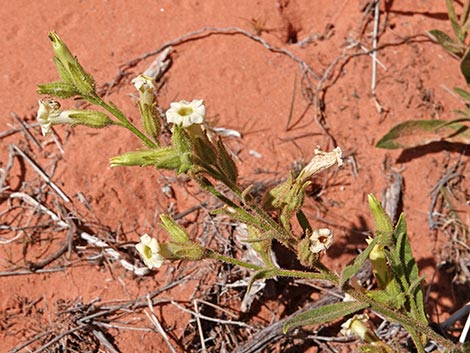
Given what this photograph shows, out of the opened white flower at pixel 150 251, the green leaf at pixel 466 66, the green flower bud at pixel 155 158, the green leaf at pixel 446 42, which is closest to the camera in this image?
the green flower bud at pixel 155 158

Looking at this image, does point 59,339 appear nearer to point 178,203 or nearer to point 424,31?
point 178,203

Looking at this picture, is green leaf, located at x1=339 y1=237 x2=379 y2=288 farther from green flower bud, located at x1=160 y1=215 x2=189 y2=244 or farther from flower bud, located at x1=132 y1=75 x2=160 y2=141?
flower bud, located at x1=132 y1=75 x2=160 y2=141

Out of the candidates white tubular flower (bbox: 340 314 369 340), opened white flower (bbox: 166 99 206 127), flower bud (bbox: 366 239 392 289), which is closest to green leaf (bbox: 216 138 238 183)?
opened white flower (bbox: 166 99 206 127)

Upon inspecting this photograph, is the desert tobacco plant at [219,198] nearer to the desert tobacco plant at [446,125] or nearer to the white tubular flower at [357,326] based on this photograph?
the white tubular flower at [357,326]

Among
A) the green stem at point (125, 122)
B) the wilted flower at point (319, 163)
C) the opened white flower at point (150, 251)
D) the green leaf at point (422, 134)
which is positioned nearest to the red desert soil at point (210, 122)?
the green leaf at point (422, 134)

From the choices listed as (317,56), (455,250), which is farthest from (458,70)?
(455,250)

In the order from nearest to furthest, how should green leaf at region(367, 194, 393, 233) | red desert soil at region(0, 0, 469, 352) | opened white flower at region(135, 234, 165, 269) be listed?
opened white flower at region(135, 234, 165, 269) < green leaf at region(367, 194, 393, 233) < red desert soil at region(0, 0, 469, 352)
